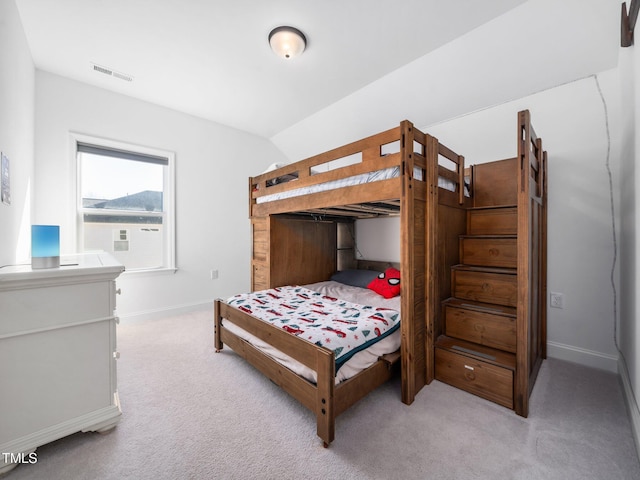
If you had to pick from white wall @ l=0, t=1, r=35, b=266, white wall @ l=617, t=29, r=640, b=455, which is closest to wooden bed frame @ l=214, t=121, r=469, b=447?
white wall @ l=617, t=29, r=640, b=455

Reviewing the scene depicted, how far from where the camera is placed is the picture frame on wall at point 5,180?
160 cm

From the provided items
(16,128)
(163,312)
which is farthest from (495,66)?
→ (163,312)

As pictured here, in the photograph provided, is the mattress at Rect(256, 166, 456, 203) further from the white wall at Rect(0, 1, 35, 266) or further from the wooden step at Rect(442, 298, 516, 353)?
the white wall at Rect(0, 1, 35, 266)

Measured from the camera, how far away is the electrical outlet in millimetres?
2295

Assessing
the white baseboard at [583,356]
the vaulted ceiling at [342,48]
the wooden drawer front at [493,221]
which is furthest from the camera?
the wooden drawer front at [493,221]

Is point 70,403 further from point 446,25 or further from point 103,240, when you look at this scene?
point 446,25

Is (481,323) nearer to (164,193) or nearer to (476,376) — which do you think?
(476,376)

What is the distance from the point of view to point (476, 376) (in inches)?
69.2

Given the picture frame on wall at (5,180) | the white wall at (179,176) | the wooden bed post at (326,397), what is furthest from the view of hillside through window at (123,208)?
the wooden bed post at (326,397)

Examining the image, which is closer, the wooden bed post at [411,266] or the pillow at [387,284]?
the wooden bed post at [411,266]

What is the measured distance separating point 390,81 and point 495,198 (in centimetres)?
151

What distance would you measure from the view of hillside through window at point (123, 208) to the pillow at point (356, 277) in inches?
90.0

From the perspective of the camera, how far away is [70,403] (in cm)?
137

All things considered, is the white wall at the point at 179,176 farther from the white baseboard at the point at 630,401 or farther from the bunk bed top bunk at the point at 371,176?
the white baseboard at the point at 630,401
